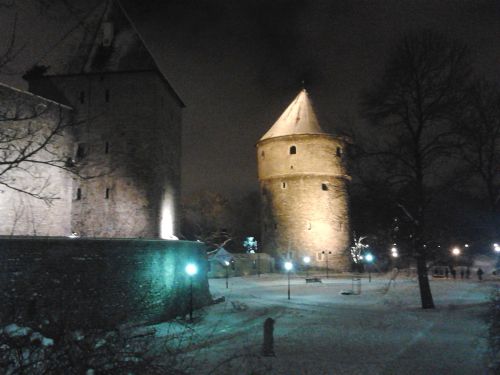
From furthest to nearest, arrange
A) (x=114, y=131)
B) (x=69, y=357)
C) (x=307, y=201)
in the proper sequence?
(x=307, y=201), (x=114, y=131), (x=69, y=357)

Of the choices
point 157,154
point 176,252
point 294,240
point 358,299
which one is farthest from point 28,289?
point 294,240

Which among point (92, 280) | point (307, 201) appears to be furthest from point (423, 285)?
point (307, 201)

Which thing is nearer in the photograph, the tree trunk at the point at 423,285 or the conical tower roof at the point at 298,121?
the tree trunk at the point at 423,285

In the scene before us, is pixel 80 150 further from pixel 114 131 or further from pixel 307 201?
pixel 307 201

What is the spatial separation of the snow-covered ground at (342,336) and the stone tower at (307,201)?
1944 cm

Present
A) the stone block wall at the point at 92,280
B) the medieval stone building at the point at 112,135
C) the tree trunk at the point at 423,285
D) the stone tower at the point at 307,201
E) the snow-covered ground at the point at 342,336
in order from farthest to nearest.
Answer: the stone tower at the point at 307,201
the medieval stone building at the point at 112,135
the tree trunk at the point at 423,285
the stone block wall at the point at 92,280
the snow-covered ground at the point at 342,336

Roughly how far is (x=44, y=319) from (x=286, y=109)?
3682cm

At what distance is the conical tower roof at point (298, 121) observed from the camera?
4256 centimetres

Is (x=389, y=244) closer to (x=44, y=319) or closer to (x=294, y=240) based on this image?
(x=294, y=240)

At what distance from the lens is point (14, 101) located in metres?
17.7

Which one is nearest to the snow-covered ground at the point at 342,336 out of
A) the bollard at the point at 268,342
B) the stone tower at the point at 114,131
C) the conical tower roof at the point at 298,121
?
the bollard at the point at 268,342

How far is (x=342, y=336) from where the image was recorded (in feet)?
41.5

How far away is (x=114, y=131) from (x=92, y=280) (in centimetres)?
1031

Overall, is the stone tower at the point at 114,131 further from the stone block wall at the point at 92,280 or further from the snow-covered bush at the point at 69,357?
the snow-covered bush at the point at 69,357
